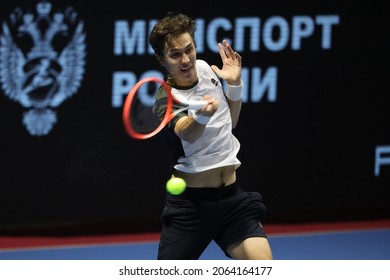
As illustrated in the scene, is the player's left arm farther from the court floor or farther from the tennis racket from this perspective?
the court floor

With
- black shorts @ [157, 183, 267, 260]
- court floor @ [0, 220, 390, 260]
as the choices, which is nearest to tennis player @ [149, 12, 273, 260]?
black shorts @ [157, 183, 267, 260]

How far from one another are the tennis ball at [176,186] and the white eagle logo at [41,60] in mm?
2605

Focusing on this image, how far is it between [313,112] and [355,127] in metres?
0.36

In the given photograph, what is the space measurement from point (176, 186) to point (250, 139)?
9.35ft

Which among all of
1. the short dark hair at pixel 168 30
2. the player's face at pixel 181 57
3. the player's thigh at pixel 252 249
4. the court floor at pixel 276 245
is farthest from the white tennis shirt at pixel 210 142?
the court floor at pixel 276 245

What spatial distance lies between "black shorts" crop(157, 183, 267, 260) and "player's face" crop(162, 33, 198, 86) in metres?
0.54

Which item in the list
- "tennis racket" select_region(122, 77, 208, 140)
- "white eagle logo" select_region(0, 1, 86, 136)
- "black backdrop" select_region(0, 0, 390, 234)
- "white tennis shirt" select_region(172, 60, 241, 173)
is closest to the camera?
"tennis racket" select_region(122, 77, 208, 140)

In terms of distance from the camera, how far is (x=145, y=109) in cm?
426

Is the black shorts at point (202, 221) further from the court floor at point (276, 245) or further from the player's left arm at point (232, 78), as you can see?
the court floor at point (276, 245)

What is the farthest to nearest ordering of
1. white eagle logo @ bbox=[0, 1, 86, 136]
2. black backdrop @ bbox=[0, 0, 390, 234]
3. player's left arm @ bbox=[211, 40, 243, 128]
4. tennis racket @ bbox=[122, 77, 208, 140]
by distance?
1. black backdrop @ bbox=[0, 0, 390, 234]
2. white eagle logo @ bbox=[0, 1, 86, 136]
3. player's left arm @ bbox=[211, 40, 243, 128]
4. tennis racket @ bbox=[122, 77, 208, 140]

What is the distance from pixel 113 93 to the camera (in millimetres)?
6723

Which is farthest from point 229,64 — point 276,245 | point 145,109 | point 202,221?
point 276,245

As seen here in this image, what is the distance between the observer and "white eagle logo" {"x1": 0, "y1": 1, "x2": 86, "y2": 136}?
21.4 ft

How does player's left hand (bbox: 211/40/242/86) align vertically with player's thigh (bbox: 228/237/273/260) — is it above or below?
above
